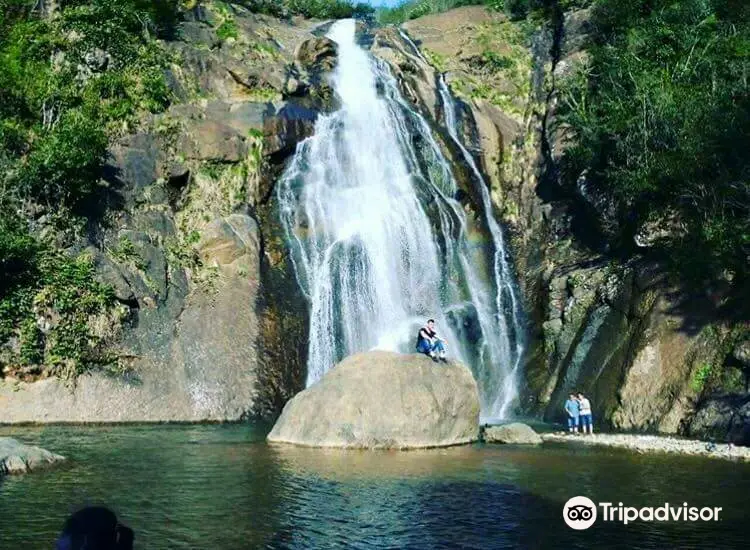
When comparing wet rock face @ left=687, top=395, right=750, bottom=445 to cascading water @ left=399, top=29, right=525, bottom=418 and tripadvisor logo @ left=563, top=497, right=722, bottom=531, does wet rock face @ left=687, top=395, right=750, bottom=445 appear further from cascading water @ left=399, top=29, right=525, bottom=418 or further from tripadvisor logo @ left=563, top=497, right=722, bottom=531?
tripadvisor logo @ left=563, top=497, right=722, bottom=531

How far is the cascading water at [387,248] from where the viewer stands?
3188 cm

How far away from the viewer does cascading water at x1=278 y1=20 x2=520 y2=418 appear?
31.9 m

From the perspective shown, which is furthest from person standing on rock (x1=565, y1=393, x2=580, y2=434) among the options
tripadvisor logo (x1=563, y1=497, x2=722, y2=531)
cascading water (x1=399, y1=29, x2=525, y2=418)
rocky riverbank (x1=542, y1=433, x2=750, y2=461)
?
tripadvisor logo (x1=563, y1=497, x2=722, y2=531)

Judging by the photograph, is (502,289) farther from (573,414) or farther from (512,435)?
(512,435)

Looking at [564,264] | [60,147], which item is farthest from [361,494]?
[564,264]

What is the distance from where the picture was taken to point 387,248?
34.5 meters

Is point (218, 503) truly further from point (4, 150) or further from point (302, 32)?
point (302, 32)

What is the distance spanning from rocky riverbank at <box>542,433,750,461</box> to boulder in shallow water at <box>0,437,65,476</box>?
13409mm

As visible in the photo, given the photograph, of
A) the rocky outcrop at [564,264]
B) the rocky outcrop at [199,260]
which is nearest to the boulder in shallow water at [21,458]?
the rocky outcrop at [199,260]

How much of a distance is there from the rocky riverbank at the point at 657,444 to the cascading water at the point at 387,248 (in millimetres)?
7764

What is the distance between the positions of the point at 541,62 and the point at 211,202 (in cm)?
2514

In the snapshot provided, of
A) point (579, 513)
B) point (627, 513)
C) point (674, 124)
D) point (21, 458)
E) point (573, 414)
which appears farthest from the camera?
point (674, 124)

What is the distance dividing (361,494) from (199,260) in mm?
20040

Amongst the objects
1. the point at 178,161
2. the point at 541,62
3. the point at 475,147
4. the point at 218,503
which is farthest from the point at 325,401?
the point at 541,62
